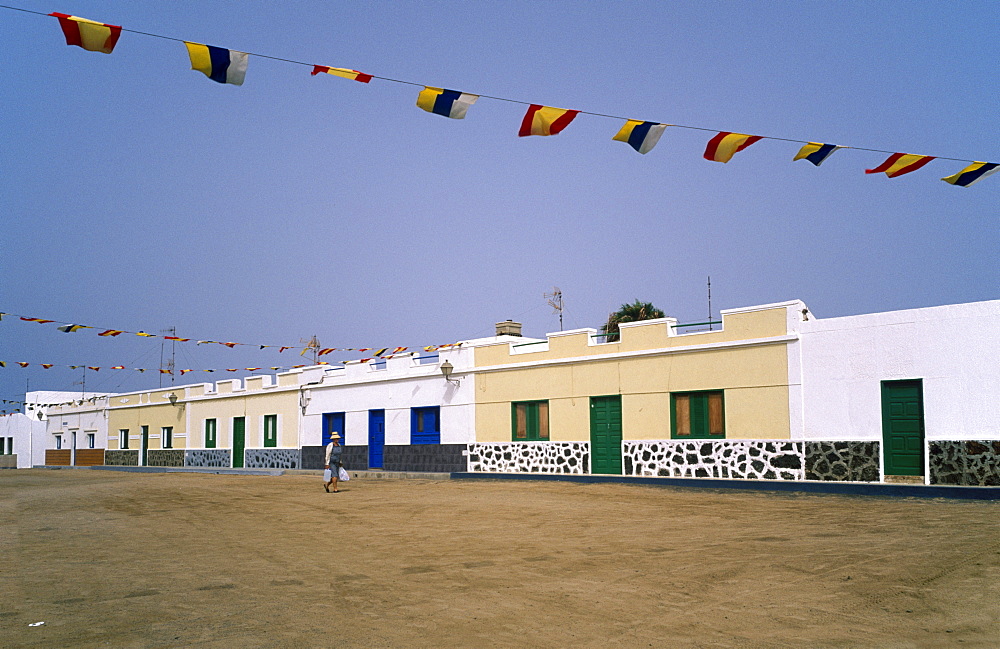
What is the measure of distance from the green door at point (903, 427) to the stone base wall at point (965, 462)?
0.31m

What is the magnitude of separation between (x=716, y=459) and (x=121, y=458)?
39052mm

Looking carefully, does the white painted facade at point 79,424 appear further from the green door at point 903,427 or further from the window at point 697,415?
the green door at point 903,427

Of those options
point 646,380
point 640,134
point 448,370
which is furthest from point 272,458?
point 640,134

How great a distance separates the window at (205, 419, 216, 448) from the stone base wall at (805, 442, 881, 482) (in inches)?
1182

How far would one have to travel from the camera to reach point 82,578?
883cm

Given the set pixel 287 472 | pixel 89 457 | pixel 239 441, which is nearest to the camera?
pixel 287 472

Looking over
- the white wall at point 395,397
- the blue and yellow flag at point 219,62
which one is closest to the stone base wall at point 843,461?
the white wall at point 395,397

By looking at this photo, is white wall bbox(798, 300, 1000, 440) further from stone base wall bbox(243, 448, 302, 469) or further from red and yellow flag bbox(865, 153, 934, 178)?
stone base wall bbox(243, 448, 302, 469)

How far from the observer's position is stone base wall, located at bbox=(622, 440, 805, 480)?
1938 cm

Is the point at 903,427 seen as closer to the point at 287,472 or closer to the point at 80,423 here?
the point at 287,472

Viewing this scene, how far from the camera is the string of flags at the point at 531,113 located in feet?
33.9

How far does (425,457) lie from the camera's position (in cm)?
2870

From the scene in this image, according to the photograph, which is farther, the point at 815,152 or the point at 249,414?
the point at 249,414

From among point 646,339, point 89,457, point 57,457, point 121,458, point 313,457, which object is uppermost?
point 646,339
